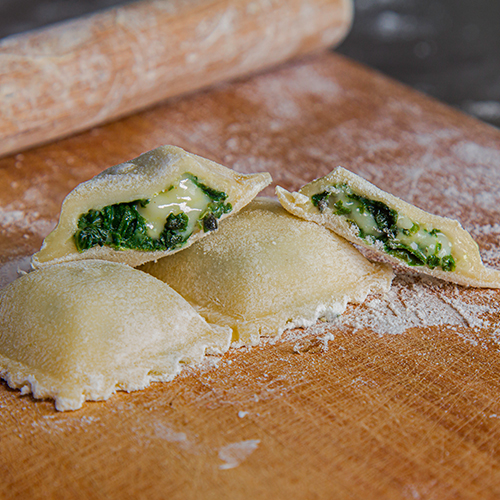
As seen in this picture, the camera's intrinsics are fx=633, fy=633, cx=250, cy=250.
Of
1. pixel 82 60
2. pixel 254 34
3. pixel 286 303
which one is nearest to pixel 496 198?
pixel 286 303

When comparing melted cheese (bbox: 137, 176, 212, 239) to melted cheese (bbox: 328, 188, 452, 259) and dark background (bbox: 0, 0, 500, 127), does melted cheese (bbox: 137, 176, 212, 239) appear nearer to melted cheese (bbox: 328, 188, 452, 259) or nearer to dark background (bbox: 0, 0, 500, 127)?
melted cheese (bbox: 328, 188, 452, 259)

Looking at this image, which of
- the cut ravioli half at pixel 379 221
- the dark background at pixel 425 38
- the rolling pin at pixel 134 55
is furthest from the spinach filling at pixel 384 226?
the dark background at pixel 425 38

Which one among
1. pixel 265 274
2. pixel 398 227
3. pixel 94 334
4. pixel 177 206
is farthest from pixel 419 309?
pixel 94 334

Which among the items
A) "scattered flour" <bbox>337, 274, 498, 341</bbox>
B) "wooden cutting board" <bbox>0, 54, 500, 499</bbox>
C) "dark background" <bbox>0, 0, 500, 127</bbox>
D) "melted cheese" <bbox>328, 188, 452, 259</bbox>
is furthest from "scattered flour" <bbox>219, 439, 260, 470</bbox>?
"dark background" <bbox>0, 0, 500, 127</bbox>

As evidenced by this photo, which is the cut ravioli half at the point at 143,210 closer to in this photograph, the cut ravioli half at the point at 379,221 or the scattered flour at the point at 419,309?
the cut ravioli half at the point at 379,221

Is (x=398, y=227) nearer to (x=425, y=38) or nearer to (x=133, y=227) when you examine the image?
(x=133, y=227)

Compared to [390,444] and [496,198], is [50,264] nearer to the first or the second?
[390,444]

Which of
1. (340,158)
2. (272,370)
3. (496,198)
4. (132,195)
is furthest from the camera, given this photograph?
(340,158)

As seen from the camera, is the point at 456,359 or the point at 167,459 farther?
the point at 456,359
